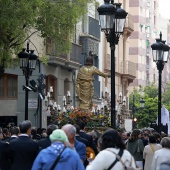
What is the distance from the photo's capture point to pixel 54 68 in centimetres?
4388

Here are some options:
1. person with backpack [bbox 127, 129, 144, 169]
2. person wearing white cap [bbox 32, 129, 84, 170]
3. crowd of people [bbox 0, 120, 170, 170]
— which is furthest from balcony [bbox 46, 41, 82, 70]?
person wearing white cap [bbox 32, 129, 84, 170]

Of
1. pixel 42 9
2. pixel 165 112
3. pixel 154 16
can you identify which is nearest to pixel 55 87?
pixel 165 112

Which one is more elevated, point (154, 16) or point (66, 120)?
point (154, 16)

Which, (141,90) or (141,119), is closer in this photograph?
(141,119)

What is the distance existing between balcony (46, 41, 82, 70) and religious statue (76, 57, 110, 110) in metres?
12.0

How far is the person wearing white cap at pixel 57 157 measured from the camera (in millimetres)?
11727

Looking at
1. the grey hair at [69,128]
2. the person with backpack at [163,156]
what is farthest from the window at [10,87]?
the grey hair at [69,128]

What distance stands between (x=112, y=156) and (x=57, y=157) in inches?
39.6

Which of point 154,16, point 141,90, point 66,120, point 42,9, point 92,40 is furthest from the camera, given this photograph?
point 154,16

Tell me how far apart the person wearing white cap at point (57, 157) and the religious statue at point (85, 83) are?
14.6 m

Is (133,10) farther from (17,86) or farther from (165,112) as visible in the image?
(165,112)

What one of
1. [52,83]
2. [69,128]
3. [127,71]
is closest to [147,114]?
[127,71]

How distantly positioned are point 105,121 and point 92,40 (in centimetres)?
2443

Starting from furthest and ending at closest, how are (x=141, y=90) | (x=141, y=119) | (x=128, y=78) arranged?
(x=141, y=90)
(x=141, y=119)
(x=128, y=78)
